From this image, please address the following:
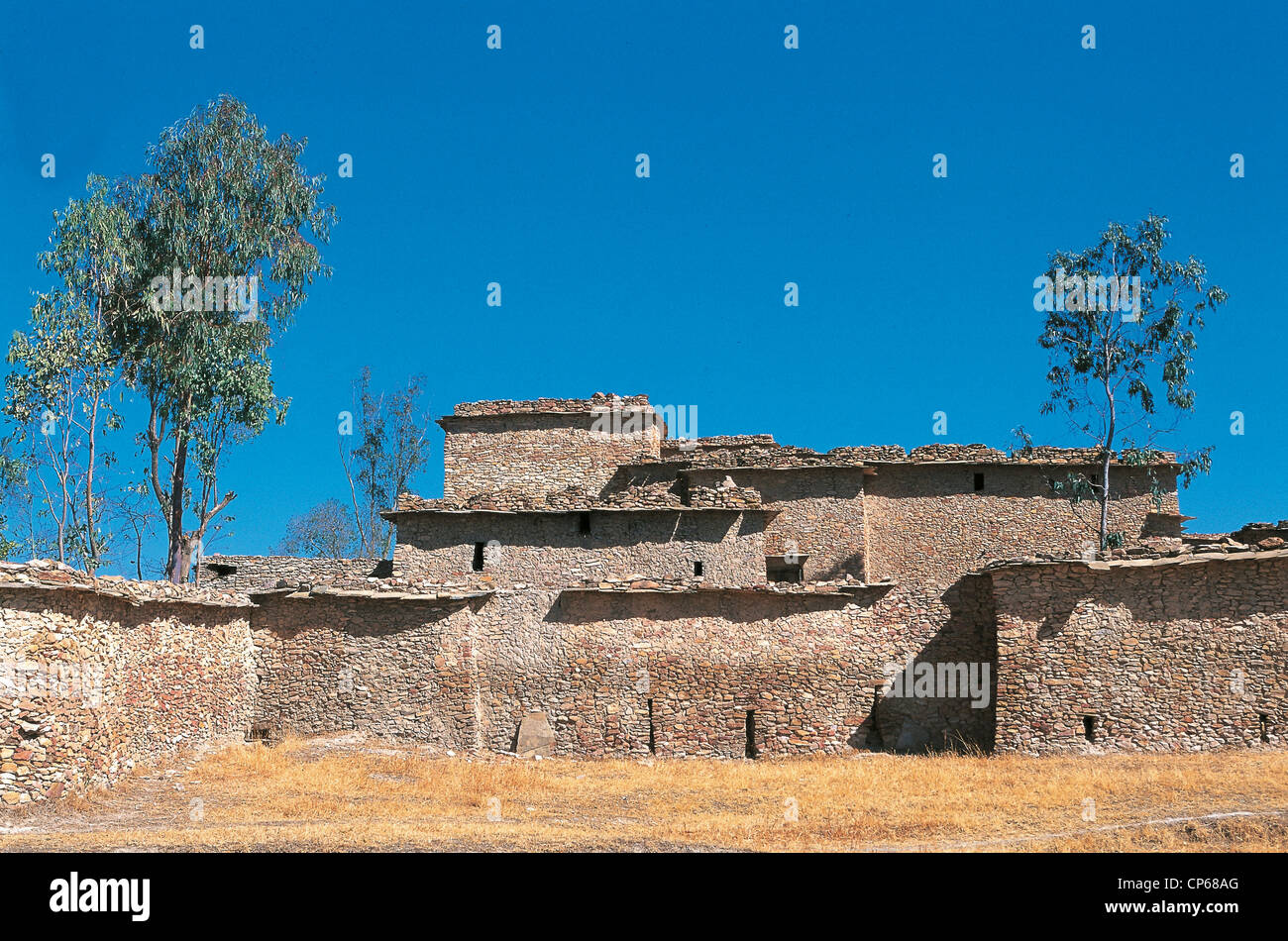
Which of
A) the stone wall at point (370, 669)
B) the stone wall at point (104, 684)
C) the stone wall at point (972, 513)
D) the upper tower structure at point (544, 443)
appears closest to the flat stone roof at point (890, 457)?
the stone wall at point (972, 513)

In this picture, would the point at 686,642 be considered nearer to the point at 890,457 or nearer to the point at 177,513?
the point at 890,457

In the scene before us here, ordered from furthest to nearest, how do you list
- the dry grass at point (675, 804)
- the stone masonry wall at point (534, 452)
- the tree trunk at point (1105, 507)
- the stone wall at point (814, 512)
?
the stone masonry wall at point (534, 452), the stone wall at point (814, 512), the tree trunk at point (1105, 507), the dry grass at point (675, 804)

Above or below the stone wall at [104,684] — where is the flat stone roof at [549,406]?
above

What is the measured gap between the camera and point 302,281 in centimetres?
3083

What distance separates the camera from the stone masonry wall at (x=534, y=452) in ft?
100

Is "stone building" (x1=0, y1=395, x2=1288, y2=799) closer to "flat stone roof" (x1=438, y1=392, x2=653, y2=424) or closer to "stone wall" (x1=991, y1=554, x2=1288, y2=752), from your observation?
"stone wall" (x1=991, y1=554, x2=1288, y2=752)

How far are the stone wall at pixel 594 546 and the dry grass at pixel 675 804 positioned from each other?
5.45 metres

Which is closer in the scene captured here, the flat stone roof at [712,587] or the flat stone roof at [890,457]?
the flat stone roof at [712,587]

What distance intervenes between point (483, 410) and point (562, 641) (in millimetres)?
11550

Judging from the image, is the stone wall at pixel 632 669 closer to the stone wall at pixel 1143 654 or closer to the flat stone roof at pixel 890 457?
the stone wall at pixel 1143 654

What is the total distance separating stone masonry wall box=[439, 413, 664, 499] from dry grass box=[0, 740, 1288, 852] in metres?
11.5

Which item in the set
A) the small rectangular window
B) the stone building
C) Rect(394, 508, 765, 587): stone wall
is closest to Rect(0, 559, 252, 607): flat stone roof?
the stone building

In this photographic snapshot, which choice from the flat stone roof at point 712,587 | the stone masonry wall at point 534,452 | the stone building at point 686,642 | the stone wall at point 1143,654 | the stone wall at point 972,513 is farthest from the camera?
→ the stone masonry wall at point 534,452
